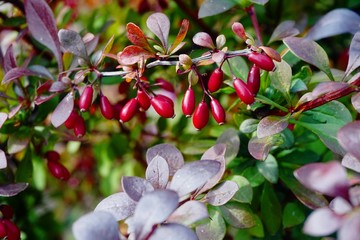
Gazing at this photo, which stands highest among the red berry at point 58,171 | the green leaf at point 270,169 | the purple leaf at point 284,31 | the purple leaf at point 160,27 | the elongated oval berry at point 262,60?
the purple leaf at point 160,27

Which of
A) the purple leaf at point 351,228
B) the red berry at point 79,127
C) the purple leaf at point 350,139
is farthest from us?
the red berry at point 79,127

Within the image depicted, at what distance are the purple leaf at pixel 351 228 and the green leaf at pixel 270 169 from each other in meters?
0.42

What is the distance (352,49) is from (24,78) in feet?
2.23

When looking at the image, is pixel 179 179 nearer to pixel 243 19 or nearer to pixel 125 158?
pixel 243 19

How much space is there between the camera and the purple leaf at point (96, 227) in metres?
0.60

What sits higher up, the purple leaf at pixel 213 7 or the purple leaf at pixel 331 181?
the purple leaf at pixel 331 181

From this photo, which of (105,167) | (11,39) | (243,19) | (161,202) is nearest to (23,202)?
(105,167)

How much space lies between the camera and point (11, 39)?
133 cm

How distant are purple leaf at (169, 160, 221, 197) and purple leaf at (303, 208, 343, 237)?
18cm

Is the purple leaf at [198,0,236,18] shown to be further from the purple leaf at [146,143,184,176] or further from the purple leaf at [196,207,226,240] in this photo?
the purple leaf at [196,207,226,240]

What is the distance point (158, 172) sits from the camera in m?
0.75

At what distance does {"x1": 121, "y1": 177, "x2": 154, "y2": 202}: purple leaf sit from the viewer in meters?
0.71

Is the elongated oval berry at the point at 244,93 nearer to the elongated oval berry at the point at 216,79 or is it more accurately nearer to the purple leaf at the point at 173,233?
the elongated oval berry at the point at 216,79

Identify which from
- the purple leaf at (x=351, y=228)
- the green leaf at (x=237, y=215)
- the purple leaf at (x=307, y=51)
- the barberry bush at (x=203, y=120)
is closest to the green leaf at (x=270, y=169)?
the barberry bush at (x=203, y=120)
